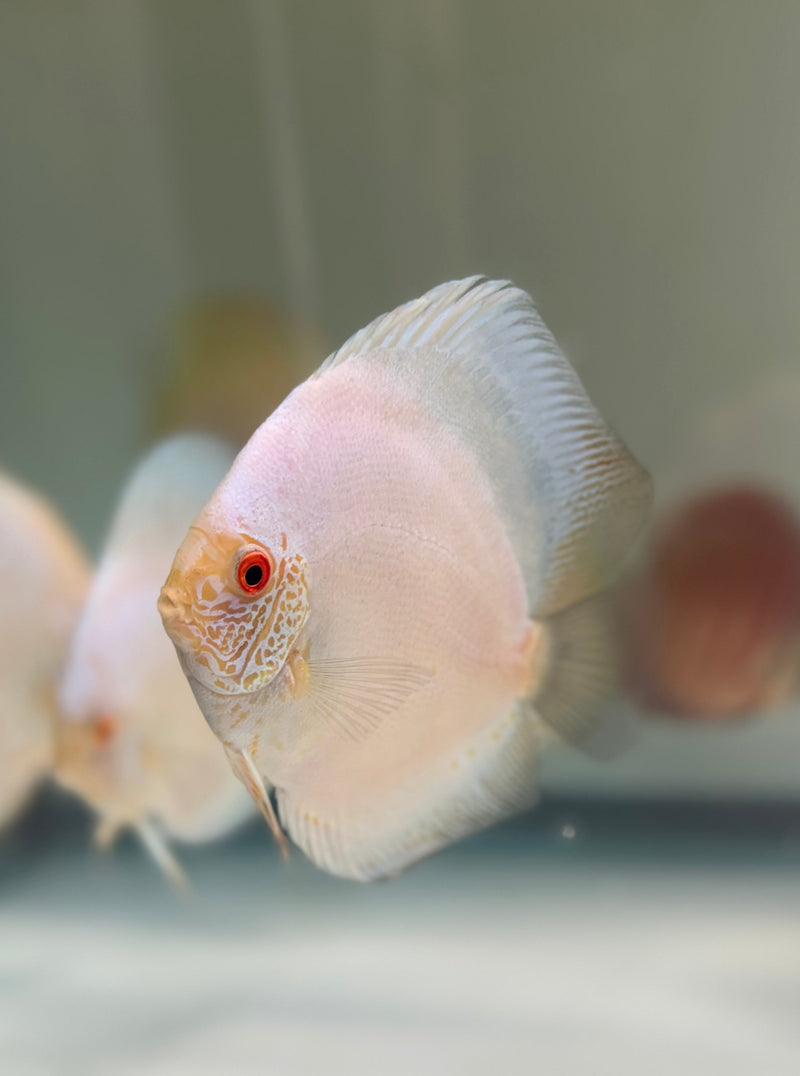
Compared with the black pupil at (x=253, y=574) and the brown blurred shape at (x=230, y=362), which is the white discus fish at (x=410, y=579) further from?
the brown blurred shape at (x=230, y=362)

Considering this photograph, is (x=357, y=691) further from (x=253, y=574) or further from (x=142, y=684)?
(x=142, y=684)

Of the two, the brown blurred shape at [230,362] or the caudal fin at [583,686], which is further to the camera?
the brown blurred shape at [230,362]

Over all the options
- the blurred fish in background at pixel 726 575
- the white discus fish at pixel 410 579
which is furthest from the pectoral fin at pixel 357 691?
the blurred fish in background at pixel 726 575

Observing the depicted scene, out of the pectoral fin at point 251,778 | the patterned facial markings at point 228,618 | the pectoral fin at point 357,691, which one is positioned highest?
the patterned facial markings at point 228,618

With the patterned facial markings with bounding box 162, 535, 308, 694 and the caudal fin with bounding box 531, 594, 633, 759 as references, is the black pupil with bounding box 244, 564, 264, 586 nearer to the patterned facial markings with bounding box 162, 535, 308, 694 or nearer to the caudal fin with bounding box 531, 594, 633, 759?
the patterned facial markings with bounding box 162, 535, 308, 694

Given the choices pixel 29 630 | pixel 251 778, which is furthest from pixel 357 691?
pixel 29 630

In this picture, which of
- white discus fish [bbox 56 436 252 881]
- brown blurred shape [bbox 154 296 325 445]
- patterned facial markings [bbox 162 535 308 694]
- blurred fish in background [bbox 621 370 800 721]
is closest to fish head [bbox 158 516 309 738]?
patterned facial markings [bbox 162 535 308 694]

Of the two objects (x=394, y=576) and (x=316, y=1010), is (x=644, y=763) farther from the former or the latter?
(x=394, y=576)
